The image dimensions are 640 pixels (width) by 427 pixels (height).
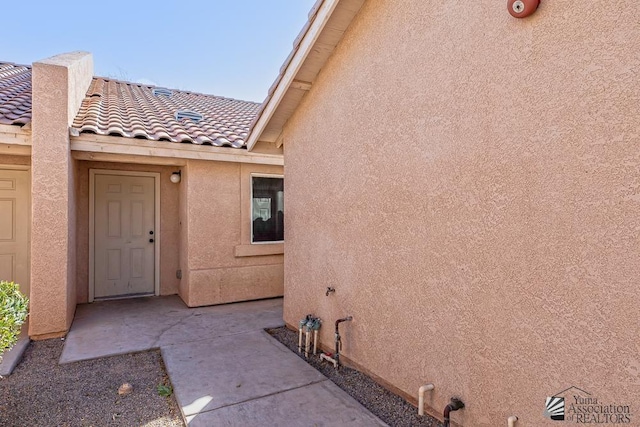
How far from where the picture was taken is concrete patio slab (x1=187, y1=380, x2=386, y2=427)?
3.97 metres

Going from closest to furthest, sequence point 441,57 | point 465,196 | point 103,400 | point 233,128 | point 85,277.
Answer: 1. point 465,196
2. point 441,57
3. point 103,400
4. point 85,277
5. point 233,128

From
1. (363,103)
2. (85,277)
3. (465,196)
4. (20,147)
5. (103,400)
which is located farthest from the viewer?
(85,277)

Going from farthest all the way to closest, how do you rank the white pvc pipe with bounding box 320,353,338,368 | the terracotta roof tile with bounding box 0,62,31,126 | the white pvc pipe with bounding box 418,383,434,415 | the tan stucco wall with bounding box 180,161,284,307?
the tan stucco wall with bounding box 180,161,284,307
the terracotta roof tile with bounding box 0,62,31,126
the white pvc pipe with bounding box 320,353,338,368
the white pvc pipe with bounding box 418,383,434,415

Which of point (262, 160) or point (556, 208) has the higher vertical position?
point (262, 160)

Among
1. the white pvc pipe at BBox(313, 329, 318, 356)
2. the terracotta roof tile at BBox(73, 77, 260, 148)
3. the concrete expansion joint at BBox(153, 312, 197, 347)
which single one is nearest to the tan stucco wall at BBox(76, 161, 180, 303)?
the terracotta roof tile at BBox(73, 77, 260, 148)

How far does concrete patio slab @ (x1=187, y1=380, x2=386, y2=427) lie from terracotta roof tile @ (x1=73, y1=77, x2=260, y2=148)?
586 cm

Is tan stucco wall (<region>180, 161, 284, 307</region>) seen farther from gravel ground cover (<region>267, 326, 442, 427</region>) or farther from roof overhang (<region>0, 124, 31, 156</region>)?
gravel ground cover (<region>267, 326, 442, 427</region>)

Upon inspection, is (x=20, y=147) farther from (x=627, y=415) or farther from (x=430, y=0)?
(x=627, y=415)

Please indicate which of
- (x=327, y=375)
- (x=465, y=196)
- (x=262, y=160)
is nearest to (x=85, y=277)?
(x=262, y=160)

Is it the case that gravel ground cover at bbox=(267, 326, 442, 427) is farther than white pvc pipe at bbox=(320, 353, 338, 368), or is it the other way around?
white pvc pipe at bbox=(320, 353, 338, 368)

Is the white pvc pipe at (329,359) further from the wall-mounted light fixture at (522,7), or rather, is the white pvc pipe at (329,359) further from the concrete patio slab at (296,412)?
the wall-mounted light fixture at (522,7)

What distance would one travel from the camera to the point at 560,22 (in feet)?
9.41

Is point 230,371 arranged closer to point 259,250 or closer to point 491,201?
point 491,201

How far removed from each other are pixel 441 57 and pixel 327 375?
439cm
